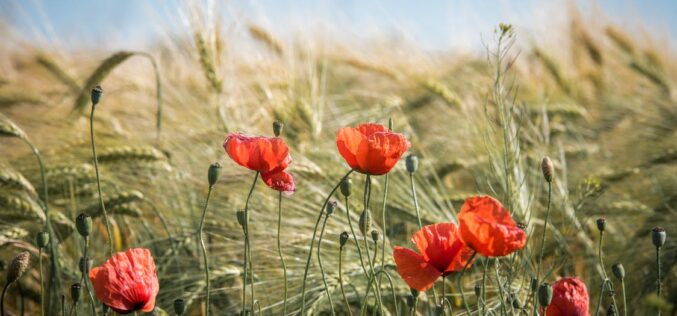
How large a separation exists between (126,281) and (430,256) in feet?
1.27

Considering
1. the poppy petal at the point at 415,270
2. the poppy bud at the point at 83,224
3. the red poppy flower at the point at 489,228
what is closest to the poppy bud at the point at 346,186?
the poppy petal at the point at 415,270

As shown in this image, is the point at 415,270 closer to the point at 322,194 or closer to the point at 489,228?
the point at 489,228

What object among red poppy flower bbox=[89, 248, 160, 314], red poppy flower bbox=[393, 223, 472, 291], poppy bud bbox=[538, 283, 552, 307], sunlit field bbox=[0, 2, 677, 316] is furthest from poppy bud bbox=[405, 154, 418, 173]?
red poppy flower bbox=[89, 248, 160, 314]

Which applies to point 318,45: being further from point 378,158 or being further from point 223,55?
point 378,158

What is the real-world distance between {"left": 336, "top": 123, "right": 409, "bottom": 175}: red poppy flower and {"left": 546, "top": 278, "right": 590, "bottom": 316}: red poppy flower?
0.92ft

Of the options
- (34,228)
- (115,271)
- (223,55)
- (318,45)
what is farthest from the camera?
(318,45)

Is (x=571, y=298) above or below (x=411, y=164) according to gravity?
below

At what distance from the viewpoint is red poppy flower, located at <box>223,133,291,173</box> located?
42.5 inches

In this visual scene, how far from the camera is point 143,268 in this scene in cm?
103

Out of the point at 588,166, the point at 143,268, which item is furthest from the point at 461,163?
the point at 143,268

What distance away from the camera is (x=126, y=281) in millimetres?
1016

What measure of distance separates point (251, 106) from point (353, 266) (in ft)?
4.46

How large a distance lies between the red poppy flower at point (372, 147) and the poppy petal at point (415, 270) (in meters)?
0.11

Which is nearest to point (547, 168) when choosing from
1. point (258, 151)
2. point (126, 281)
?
point (258, 151)
